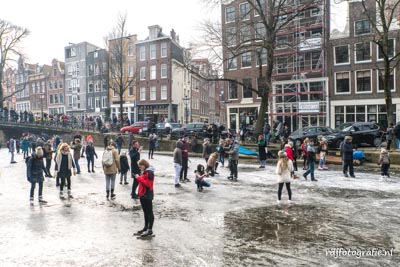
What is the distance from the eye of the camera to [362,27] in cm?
3222

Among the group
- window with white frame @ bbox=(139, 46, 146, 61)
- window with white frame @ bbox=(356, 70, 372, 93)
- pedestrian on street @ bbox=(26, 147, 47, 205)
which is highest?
window with white frame @ bbox=(139, 46, 146, 61)

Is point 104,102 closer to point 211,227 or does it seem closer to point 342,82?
point 342,82

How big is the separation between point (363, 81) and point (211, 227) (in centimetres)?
2863

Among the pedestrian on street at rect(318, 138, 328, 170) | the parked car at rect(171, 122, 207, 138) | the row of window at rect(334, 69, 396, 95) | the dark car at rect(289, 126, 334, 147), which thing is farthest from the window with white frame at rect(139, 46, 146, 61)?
the pedestrian on street at rect(318, 138, 328, 170)

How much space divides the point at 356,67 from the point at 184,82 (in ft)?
88.5

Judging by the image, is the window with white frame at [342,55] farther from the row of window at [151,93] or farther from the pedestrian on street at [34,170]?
the pedestrian on street at [34,170]

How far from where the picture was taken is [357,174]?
17016 mm

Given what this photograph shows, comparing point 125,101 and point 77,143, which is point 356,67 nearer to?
point 77,143

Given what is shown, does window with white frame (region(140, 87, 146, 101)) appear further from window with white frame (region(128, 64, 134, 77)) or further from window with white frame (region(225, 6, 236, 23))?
window with white frame (region(225, 6, 236, 23))

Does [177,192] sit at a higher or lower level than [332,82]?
lower

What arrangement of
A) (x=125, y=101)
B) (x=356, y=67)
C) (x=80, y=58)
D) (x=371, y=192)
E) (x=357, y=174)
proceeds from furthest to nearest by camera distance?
(x=80, y=58) → (x=125, y=101) → (x=356, y=67) → (x=357, y=174) → (x=371, y=192)

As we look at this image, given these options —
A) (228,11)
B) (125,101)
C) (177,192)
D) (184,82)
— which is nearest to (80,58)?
(125,101)

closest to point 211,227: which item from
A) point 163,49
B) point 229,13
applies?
Result: point 229,13

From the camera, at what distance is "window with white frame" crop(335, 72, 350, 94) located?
109ft
